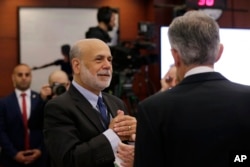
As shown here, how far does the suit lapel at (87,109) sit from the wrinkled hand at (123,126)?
0.28 feet

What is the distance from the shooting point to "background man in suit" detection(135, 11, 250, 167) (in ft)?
4.22

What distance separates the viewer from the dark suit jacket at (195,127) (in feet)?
4.21

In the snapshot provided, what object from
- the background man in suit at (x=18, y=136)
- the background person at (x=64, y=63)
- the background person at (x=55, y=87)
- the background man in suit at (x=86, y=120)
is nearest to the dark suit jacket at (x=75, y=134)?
→ the background man in suit at (x=86, y=120)

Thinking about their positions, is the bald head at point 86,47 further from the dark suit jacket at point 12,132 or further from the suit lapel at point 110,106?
the dark suit jacket at point 12,132

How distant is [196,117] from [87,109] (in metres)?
0.80

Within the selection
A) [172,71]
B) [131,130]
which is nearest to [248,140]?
[131,130]

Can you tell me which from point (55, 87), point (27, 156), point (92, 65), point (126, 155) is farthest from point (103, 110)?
point (27, 156)

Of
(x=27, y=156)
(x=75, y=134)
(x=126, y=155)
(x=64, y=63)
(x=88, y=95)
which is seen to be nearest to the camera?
(x=126, y=155)

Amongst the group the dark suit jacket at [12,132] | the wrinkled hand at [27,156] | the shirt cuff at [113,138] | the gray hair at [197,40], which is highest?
the gray hair at [197,40]

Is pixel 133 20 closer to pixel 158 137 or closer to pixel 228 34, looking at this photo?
pixel 228 34

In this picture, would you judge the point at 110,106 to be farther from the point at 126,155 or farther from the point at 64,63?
the point at 64,63

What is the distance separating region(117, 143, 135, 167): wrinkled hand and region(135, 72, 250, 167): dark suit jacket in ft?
1.45

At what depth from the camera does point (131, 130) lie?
192cm

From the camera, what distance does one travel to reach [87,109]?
2002 millimetres
